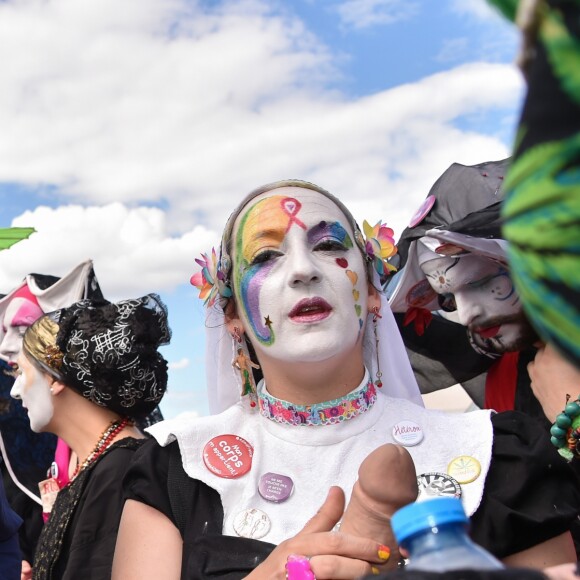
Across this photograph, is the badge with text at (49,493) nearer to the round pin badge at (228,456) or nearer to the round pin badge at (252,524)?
the round pin badge at (228,456)

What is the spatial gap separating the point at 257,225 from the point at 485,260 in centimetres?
102

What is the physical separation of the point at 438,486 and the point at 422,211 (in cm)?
157

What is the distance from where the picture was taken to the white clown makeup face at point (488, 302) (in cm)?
299

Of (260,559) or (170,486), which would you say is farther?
(170,486)

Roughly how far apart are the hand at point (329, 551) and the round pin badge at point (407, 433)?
0.70 m

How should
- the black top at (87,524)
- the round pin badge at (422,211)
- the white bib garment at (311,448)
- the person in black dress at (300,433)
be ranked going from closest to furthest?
the person in black dress at (300,433), the white bib garment at (311,448), the black top at (87,524), the round pin badge at (422,211)

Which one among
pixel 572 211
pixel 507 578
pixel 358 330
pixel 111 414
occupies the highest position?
pixel 572 211

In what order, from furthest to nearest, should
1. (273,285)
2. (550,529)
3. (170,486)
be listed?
1. (273,285)
2. (170,486)
3. (550,529)

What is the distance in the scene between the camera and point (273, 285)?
2391 millimetres

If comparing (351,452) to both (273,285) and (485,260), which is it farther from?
(485,260)

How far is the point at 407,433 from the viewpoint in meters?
2.28

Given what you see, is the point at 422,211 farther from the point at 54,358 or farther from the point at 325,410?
the point at 54,358

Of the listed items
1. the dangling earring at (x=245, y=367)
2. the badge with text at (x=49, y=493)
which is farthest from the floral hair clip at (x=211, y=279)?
the badge with text at (x=49, y=493)

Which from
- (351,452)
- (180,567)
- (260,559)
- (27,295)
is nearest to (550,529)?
(351,452)
